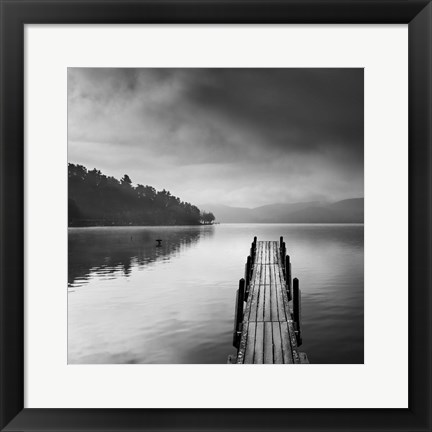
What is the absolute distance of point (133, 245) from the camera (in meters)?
13.6

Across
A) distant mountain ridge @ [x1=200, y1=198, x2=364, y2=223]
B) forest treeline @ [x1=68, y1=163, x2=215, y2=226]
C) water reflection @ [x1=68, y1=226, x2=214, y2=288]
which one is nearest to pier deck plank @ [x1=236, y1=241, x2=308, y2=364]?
distant mountain ridge @ [x1=200, y1=198, x2=364, y2=223]

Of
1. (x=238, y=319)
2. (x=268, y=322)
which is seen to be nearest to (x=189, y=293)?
(x=268, y=322)

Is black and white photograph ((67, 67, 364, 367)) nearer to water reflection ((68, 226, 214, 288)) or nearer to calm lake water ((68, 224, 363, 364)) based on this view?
calm lake water ((68, 224, 363, 364))

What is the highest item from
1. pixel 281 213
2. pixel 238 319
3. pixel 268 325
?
pixel 281 213

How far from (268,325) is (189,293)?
21.8 ft

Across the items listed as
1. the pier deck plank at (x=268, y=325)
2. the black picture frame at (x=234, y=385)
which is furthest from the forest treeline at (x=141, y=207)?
the black picture frame at (x=234, y=385)

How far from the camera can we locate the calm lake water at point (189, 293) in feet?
10.3

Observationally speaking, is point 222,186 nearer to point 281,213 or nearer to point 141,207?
point 281,213

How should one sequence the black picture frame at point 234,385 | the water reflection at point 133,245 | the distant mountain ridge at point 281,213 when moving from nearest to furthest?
the black picture frame at point 234,385 < the distant mountain ridge at point 281,213 < the water reflection at point 133,245

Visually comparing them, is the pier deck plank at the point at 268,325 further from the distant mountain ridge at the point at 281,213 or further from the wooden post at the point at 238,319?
the distant mountain ridge at the point at 281,213

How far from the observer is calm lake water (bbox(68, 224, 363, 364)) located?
3.14m

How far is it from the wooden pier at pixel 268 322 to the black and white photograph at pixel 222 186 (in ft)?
0.07

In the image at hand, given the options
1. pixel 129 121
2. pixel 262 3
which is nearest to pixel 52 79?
pixel 262 3

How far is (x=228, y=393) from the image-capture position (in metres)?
2.46
